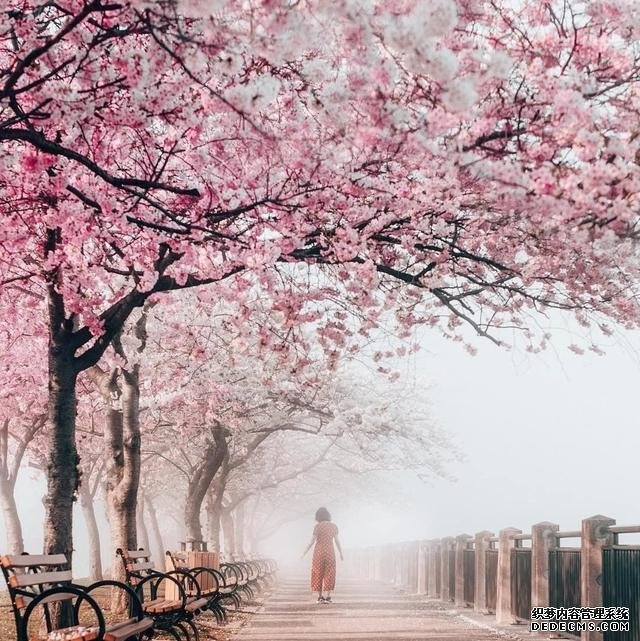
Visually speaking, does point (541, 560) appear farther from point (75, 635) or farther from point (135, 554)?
point (75, 635)

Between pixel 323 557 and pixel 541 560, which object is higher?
pixel 541 560

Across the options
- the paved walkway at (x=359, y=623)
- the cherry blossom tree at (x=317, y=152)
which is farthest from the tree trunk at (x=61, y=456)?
the paved walkway at (x=359, y=623)

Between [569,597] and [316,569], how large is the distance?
26.9 feet

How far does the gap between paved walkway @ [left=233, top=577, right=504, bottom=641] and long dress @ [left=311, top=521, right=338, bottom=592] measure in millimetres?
424

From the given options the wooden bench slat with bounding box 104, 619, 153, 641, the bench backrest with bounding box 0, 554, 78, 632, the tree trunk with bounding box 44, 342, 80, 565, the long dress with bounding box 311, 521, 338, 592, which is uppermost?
the tree trunk with bounding box 44, 342, 80, 565

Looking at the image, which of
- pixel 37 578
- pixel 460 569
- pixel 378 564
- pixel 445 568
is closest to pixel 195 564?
pixel 460 569

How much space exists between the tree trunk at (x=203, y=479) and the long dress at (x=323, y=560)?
585 cm

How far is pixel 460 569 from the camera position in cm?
1953

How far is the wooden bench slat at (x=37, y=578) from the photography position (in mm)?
7516

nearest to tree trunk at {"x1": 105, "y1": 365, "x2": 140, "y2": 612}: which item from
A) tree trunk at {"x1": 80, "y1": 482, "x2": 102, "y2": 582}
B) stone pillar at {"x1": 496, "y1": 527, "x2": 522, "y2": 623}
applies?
stone pillar at {"x1": 496, "y1": 527, "x2": 522, "y2": 623}

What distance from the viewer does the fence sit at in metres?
10.4

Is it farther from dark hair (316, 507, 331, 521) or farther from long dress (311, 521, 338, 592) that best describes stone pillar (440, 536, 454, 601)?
dark hair (316, 507, 331, 521)

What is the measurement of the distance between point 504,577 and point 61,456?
7814 mm

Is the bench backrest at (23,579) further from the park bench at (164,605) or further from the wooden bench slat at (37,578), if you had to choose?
the park bench at (164,605)
